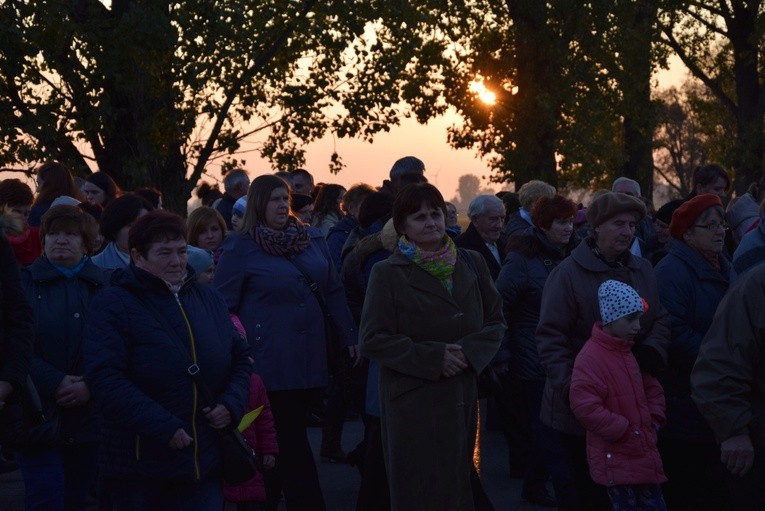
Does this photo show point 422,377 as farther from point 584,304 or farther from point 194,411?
point 194,411

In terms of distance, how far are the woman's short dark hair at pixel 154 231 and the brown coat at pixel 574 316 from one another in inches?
84.6

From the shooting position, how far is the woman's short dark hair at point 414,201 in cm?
687

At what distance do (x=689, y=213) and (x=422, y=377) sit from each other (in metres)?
1.97

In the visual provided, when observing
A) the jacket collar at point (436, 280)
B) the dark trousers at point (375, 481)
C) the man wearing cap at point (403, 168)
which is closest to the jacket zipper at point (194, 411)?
the jacket collar at point (436, 280)

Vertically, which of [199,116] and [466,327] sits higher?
[199,116]

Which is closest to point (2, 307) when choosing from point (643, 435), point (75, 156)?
point (643, 435)

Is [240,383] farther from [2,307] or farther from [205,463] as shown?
[2,307]

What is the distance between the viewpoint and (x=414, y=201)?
686 cm

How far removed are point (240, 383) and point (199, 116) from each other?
19.0 meters

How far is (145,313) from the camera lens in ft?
19.5

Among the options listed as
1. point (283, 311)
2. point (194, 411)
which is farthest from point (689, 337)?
point (194, 411)

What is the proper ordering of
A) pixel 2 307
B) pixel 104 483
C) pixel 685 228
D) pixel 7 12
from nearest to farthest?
pixel 2 307 → pixel 104 483 → pixel 685 228 → pixel 7 12

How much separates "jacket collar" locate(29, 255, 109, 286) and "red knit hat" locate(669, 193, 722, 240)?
10.4ft

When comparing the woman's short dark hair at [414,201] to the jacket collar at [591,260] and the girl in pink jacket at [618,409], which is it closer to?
the jacket collar at [591,260]
